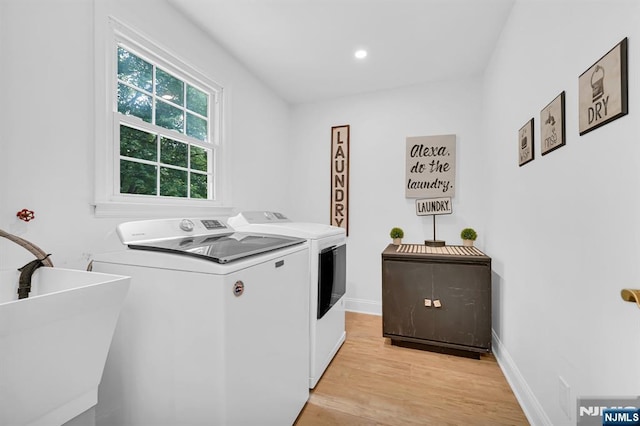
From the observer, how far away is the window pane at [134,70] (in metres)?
1.68

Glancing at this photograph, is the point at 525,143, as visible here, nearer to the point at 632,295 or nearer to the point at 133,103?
the point at 632,295

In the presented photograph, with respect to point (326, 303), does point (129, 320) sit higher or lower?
higher

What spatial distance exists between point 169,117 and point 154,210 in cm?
74

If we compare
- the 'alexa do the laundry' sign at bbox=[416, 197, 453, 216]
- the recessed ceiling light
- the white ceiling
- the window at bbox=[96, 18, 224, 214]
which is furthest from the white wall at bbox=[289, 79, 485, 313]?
the window at bbox=[96, 18, 224, 214]

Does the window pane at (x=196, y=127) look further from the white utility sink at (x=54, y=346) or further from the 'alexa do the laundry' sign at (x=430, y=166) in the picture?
the 'alexa do the laundry' sign at (x=430, y=166)

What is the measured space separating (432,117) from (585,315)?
2.39m

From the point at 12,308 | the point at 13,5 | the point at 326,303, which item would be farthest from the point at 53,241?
the point at 326,303

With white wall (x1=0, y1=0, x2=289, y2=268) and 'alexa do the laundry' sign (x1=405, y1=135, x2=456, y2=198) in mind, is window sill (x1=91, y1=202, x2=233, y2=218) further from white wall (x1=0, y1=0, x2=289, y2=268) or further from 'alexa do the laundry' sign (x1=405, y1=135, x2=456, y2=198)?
'alexa do the laundry' sign (x1=405, y1=135, x2=456, y2=198)

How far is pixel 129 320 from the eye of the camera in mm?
1165

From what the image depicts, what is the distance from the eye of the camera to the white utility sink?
71 cm

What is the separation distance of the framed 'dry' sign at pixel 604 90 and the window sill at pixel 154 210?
2211 mm

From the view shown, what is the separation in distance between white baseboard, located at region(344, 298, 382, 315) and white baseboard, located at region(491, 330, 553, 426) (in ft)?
3.89

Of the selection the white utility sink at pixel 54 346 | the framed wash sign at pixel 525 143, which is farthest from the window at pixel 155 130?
the framed wash sign at pixel 525 143

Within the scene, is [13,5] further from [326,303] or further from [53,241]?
[326,303]
